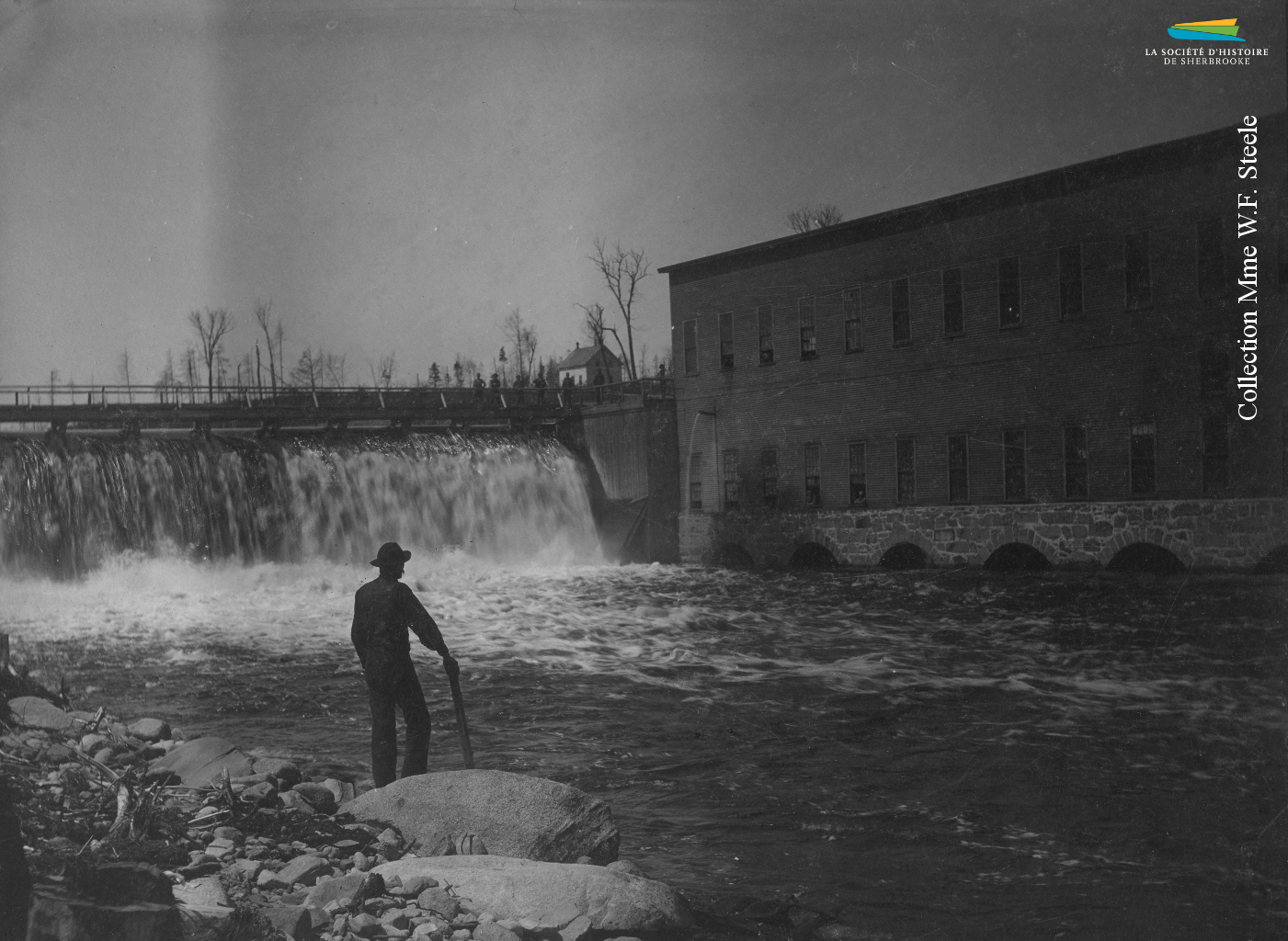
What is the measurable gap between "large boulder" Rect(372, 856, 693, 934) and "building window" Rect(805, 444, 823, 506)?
24.4 meters

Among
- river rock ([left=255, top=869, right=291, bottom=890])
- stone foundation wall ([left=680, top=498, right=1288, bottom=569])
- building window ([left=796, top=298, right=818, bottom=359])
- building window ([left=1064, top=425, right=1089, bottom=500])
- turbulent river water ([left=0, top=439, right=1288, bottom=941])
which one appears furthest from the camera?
building window ([left=796, top=298, right=818, bottom=359])

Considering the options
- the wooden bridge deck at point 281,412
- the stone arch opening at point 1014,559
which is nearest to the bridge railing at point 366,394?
the wooden bridge deck at point 281,412

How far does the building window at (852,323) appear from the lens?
2808 centimetres

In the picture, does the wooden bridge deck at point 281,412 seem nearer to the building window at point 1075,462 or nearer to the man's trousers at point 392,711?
the building window at point 1075,462

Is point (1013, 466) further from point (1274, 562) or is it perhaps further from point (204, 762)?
point (204, 762)

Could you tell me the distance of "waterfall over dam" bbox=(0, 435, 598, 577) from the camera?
22.7 meters

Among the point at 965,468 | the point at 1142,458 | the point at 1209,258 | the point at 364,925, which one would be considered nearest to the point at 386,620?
the point at 364,925

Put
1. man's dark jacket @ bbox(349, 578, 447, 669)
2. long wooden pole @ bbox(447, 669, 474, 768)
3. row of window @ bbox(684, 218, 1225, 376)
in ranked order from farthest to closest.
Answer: row of window @ bbox(684, 218, 1225, 376)
man's dark jacket @ bbox(349, 578, 447, 669)
long wooden pole @ bbox(447, 669, 474, 768)

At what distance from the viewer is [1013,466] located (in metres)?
25.0

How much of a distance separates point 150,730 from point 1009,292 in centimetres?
2210

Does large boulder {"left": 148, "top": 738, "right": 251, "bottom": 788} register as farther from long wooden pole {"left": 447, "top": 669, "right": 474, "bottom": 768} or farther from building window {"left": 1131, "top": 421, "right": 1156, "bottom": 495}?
building window {"left": 1131, "top": 421, "right": 1156, "bottom": 495}

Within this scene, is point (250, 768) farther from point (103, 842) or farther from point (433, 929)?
point (433, 929)

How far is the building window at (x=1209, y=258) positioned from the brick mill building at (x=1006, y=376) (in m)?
0.04

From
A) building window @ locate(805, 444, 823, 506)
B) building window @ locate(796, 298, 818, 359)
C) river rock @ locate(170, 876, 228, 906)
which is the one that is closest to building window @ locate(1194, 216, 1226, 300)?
building window @ locate(796, 298, 818, 359)
